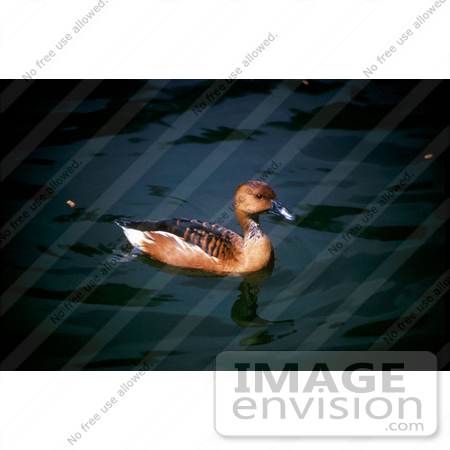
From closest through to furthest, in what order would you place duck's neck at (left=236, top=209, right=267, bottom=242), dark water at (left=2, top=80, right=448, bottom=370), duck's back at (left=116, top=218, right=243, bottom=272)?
dark water at (left=2, top=80, right=448, bottom=370), duck's back at (left=116, top=218, right=243, bottom=272), duck's neck at (left=236, top=209, right=267, bottom=242)

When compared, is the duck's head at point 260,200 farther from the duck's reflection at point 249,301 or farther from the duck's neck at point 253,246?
the duck's reflection at point 249,301

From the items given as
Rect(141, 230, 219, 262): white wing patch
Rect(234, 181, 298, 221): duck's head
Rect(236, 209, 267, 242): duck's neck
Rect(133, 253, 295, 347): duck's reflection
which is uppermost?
Rect(234, 181, 298, 221): duck's head

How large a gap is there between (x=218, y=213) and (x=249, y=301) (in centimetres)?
106

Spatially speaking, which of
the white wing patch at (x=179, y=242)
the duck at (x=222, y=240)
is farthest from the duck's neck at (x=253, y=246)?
the white wing patch at (x=179, y=242)

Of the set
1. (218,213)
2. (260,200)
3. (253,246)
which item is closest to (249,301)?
(253,246)

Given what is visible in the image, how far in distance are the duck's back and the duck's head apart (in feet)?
0.94

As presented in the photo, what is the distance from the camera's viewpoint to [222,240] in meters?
4.88

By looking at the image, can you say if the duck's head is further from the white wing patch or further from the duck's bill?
the white wing patch

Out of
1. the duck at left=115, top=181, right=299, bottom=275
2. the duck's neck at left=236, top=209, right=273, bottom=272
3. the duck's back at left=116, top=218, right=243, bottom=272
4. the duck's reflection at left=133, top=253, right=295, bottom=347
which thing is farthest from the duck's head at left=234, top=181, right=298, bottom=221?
the duck's reflection at left=133, top=253, right=295, bottom=347

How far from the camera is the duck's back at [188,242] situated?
15.9 ft

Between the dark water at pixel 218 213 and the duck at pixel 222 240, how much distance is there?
0.39 feet

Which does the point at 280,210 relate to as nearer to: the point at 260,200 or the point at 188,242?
the point at 260,200

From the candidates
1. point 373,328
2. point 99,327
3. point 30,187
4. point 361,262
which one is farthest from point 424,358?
point 30,187

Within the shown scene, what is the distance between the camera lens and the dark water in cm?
416
